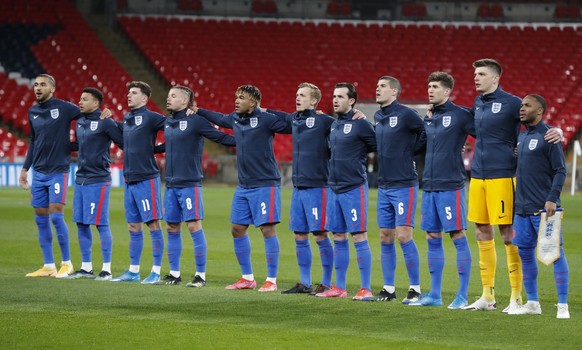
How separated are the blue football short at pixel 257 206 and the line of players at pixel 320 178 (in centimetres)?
1

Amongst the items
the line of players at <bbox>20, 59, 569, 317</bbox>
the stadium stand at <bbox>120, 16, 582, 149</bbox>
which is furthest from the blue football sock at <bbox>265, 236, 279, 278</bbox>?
the stadium stand at <bbox>120, 16, 582, 149</bbox>

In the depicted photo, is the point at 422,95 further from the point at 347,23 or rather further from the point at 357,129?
the point at 357,129

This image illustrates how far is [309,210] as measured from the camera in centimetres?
1204

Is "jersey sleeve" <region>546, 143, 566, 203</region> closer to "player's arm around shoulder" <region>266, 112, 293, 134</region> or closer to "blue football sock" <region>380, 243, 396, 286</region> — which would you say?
"blue football sock" <region>380, 243, 396, 286</region>

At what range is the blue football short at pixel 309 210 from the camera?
12008 millimetres

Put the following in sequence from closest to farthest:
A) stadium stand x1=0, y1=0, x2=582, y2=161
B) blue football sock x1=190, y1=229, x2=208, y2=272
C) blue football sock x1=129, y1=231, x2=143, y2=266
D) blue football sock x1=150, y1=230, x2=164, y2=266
A: blue football sock x1=190, y1=229, x2=208, y2=272, blue football sock x1=150, y1=230, x2=164, y2=266, blue football sock x1=129, y1=231, x2=143, y2=266, stadium stand x1=0, y1=0, x2=582, y2=161

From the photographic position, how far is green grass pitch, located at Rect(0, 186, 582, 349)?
8.62 meters

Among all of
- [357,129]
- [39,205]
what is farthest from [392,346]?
[39,205]

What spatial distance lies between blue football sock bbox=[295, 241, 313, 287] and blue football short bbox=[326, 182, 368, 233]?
528mm

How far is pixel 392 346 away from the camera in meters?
8.47

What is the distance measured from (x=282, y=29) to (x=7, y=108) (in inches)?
498

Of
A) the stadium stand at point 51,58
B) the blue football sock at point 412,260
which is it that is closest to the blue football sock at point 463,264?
the blue football sock at point 412,260

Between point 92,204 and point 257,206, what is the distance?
6.98 ft

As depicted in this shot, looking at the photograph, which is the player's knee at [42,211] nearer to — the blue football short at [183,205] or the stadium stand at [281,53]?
the blue football short at [183,205]
